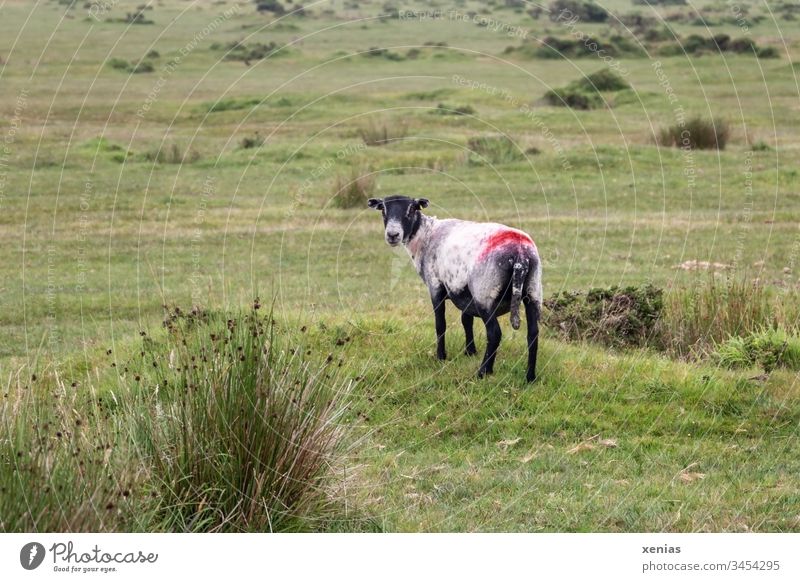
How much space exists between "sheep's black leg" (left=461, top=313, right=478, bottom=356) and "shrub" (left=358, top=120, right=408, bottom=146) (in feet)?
74.7

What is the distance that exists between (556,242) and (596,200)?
502cm

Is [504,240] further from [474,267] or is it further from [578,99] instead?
[578,99]

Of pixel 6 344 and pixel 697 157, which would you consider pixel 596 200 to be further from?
pixel 6 344

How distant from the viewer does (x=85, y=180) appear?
98.1ft

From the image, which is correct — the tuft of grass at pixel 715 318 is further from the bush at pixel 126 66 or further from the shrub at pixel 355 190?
the bush at pixel 126 66

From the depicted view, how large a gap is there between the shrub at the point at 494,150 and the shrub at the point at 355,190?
5.42 m

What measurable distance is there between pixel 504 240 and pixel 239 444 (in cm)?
370

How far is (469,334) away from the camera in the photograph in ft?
39.2

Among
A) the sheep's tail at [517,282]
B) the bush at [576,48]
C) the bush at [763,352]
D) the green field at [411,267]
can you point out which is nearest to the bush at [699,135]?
the green field at [411,267]

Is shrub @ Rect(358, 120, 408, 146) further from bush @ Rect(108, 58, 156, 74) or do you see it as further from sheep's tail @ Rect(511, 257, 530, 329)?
sheep's tail @ Rect(511, 257, 530, 329)

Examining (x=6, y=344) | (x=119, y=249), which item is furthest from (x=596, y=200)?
(x=6, y=344)

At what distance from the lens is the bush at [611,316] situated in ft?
44.9

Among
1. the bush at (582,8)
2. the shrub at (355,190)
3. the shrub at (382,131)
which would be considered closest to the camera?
the shrub at (355,190)
